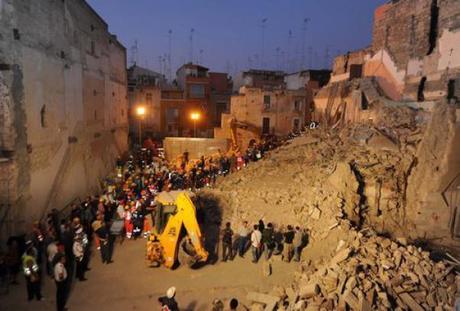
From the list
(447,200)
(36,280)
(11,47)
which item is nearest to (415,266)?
(447,200)

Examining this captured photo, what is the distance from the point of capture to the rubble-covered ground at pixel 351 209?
895 centimetres

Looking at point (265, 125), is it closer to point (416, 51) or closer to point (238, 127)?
point (238, 127)

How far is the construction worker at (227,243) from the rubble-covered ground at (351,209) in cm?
237

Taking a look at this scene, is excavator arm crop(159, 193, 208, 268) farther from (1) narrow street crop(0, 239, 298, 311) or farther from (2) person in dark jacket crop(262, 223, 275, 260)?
(2) person in dark jacket crop(262, 223, 275, 260)

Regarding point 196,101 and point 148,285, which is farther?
point 196,101

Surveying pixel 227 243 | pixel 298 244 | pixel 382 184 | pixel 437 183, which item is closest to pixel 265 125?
pixel 382 184

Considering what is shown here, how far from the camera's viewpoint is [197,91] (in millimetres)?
40844

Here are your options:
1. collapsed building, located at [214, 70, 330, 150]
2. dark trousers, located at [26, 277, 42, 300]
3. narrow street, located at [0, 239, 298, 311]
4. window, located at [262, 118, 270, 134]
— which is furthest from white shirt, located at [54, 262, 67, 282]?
window, located at [262, 118, 270, 134]

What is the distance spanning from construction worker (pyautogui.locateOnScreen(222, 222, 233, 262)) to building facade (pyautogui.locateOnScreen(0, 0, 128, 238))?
21.7 ft

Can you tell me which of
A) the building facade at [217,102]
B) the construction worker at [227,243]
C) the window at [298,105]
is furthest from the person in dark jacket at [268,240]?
the building facade at [217,102]

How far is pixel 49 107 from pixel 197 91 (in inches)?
1093

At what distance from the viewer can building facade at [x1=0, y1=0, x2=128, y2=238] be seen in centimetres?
1117

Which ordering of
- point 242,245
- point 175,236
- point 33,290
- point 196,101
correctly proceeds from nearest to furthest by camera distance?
1. point 33,290
2. point 175,236
3. point 242,245
4. point 196,101

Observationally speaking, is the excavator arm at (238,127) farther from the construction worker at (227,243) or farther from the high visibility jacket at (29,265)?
the high visibility jacket at (29,265)
